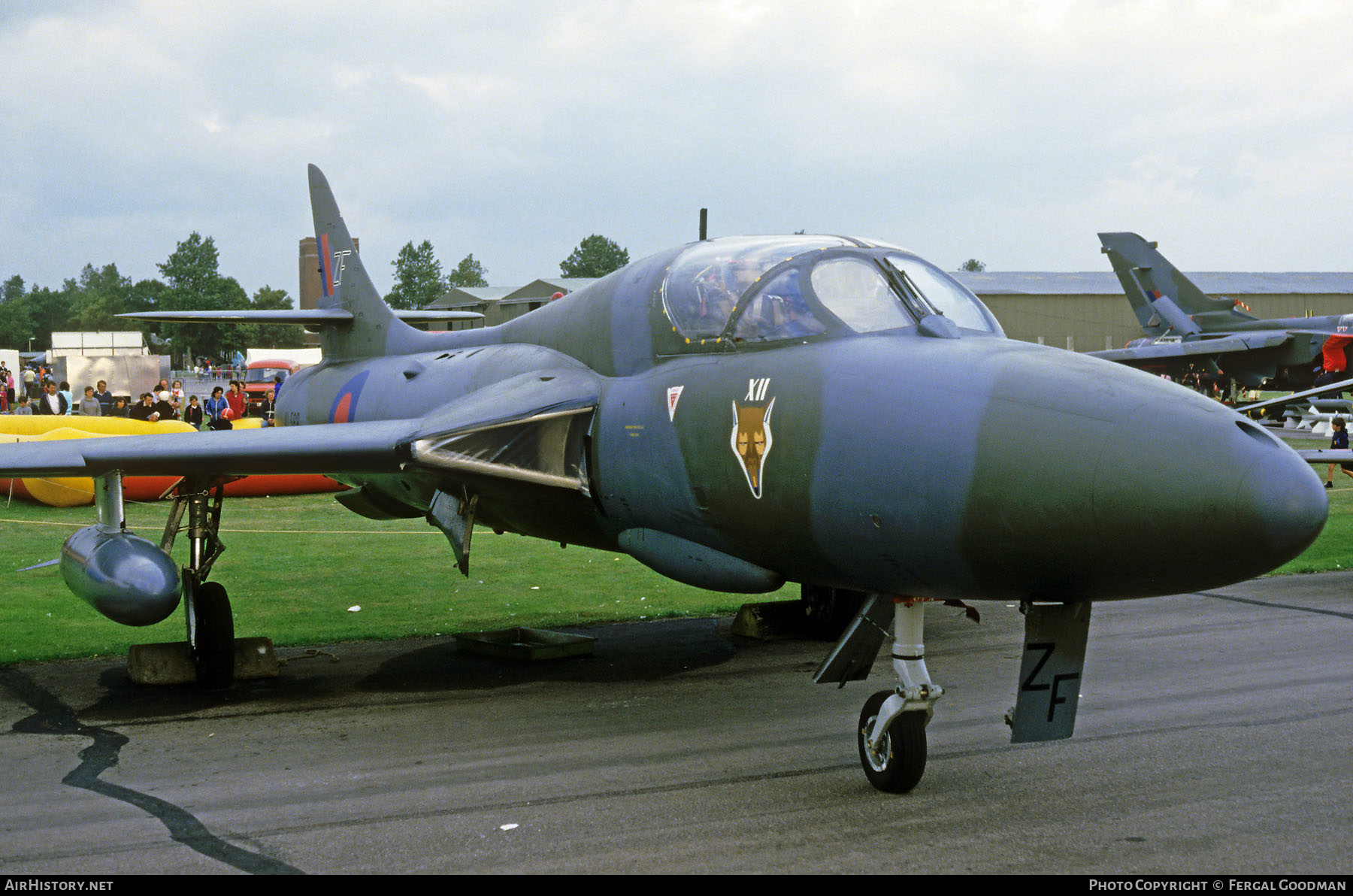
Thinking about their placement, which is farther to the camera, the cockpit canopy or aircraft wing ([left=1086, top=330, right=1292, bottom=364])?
aircraft wing ([left=1086, top=330, right=1292, bottom=364])

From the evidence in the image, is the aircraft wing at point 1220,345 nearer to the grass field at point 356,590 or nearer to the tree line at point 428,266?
the grass field at point 356,590

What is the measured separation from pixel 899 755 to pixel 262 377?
176ft

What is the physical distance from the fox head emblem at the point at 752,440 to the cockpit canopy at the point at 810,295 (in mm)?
471

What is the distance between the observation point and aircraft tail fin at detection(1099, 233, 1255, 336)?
143ft

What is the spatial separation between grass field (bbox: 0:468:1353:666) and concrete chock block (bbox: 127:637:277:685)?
1.15 meters

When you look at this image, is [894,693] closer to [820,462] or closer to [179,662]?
[820,462]

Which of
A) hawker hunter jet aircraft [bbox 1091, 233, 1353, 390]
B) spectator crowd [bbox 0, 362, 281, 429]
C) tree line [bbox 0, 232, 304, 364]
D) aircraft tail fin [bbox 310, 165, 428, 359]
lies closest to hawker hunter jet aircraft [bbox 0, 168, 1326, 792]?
aircraft tail fin [bbox 310, 165, 428, 359]

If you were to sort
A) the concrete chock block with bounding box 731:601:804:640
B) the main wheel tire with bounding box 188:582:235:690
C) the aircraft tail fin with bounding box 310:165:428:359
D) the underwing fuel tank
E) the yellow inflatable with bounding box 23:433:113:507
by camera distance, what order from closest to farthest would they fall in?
the underwing fuel tank → the main wheel tire with bounding box 188:582:235:690 → the concrete chock block with bounding box 731:601:804:640 → the aircraft tail fin with bounding box 310:165:428:359 → the yellow inflatable with bounding box 23:433:113:507

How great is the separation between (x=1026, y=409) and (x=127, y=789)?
4983 mm

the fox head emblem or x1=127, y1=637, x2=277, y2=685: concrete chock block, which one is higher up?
the fox head emblem

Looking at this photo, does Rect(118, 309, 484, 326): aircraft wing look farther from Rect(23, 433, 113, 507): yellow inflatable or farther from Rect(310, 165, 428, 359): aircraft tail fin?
Rect(23, 433, 113, 507): yellow inflatable

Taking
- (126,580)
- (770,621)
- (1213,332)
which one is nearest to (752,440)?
(126,580)

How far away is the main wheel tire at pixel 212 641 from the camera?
926 centimetres

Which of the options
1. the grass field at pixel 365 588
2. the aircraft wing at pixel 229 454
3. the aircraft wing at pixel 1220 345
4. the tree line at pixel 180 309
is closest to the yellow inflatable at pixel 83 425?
the grass field at pixel 365 588
